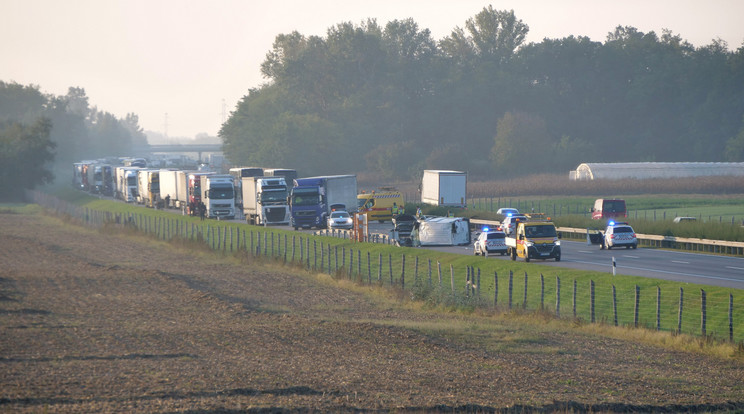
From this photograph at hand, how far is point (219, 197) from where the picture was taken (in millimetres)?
75438

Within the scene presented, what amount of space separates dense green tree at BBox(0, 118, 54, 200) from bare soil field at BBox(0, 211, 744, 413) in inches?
3410

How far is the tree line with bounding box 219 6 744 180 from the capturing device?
147m

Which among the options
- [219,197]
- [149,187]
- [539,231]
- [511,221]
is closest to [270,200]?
[219,197]

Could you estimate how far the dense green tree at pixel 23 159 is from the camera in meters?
118

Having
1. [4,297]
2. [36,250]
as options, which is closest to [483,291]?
[4,297]

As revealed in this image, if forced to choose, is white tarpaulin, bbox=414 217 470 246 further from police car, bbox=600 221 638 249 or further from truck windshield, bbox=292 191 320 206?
truck windshield, bbox=292 191 320 206

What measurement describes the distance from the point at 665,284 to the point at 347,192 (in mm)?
43677

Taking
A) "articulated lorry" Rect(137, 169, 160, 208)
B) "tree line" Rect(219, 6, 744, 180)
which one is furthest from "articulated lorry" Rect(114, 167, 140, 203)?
"tree line" Rect(219, 6, 744, 180)

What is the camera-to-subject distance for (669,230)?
55.0 metres

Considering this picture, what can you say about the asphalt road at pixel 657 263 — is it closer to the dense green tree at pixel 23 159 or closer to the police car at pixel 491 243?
the police car at pixel 491 243

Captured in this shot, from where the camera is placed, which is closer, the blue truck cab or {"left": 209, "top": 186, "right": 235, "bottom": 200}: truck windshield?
the blue truck cab

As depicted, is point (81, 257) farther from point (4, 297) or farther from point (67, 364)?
point (67, 364)

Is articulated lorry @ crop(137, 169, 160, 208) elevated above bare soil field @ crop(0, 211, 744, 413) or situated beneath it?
elevated above

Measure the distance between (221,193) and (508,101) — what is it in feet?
286
